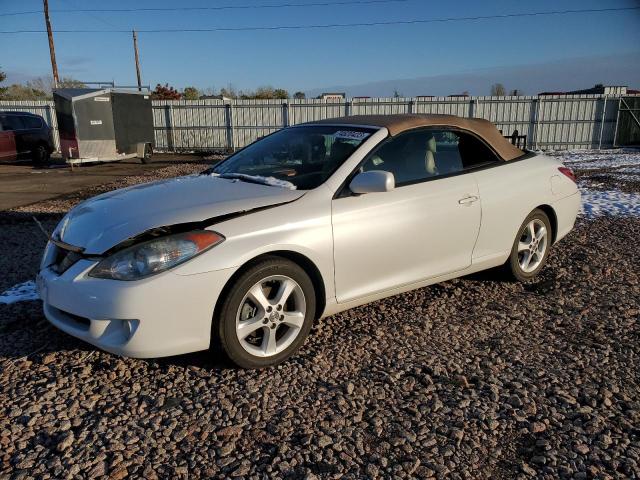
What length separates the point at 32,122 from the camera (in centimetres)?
1684

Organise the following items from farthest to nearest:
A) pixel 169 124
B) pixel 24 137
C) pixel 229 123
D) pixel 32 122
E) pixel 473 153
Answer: pixel 169 124 → pixel 229 123 → pixel 32 122 → pixel 24 137 → pixel 473 153

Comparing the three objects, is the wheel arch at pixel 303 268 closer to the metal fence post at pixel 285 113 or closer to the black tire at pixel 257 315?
the black tire at pixel 257 315

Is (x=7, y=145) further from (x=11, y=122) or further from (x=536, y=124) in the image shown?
(x=536, y=124)

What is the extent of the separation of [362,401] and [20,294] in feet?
10.8

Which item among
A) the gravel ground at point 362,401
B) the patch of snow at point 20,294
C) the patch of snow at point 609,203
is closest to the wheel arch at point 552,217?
the gravel ground at point 362,401

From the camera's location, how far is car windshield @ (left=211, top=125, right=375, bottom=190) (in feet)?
12.2

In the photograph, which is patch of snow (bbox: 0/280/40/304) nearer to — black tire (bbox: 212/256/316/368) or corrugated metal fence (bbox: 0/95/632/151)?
black tire (bbox: 212/256/316/368)

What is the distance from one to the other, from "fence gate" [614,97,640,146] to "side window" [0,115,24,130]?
23.5 metres

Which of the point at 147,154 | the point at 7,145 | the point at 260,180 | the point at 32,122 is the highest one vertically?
the point at 32,122

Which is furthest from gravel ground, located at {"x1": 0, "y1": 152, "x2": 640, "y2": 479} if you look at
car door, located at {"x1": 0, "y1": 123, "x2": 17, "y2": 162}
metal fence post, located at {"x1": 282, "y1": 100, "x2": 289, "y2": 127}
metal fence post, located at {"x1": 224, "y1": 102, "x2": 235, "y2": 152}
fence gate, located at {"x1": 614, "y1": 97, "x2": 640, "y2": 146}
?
fence gate, located at {"x1": 614, "y1": 97, "x2": 640, "y2": 146}

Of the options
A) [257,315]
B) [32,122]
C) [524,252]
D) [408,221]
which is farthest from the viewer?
[32,122]

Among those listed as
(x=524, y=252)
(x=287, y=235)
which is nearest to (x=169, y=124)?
(x=524, y=252)

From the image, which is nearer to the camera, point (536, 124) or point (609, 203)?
point (609, 203)

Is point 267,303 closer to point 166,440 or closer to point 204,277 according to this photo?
point 204,277
